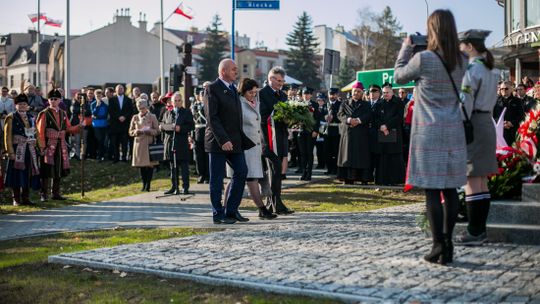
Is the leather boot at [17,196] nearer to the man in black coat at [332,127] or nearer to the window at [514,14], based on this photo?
the man in black coat at [332,127]

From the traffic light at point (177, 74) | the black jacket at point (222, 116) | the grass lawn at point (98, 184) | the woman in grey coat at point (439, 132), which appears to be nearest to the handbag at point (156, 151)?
the grass lawn at point (98, 184)

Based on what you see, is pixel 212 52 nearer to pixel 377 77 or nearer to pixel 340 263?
pixel 377 77

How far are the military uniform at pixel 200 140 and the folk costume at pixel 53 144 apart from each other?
9.59 ft

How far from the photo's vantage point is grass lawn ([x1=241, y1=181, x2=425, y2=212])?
43.6 ft

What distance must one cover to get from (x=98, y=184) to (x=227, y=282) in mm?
14469

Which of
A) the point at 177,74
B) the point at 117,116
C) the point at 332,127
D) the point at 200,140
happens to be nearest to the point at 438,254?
the point at 200,140

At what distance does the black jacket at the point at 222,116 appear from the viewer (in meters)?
10.8

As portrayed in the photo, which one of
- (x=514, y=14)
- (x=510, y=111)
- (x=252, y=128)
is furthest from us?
(x=514, y=14)

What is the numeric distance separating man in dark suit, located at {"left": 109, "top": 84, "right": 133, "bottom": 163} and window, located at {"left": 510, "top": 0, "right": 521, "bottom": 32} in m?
23.6

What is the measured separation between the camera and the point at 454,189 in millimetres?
7145

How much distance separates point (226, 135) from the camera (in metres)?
10.6

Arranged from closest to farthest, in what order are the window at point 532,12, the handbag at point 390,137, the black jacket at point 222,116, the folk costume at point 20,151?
the black jacket at point 222,116, the folk costume at point 20,151, the handbag at point 390,137, the window at point 532,12

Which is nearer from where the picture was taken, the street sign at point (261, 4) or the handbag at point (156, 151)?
the handbag at point (156, 151)

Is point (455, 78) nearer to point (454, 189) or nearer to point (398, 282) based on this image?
point (454, 189)
